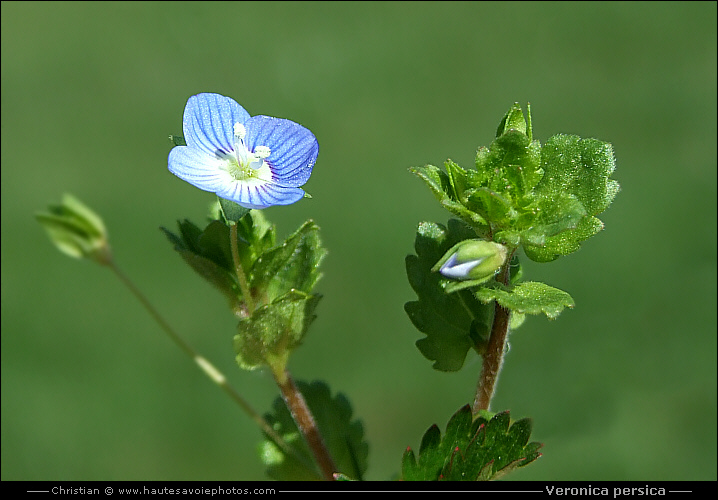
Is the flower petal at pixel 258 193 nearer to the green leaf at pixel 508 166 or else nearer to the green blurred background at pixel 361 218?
the green leaf at pixel 508 166

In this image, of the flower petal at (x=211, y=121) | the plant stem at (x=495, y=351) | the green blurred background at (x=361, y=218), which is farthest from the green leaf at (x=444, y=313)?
the green blurred background at (x=361, y=218)

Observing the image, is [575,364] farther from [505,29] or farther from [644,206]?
[505,29]

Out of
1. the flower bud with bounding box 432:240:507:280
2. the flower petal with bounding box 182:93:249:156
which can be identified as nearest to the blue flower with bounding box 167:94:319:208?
the flower petal with bounding box 182:93:249:156

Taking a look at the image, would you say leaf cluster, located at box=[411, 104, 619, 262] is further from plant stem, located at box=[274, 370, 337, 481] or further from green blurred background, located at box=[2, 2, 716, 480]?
green blurred background, located at box=[2, 2, 716, 480]

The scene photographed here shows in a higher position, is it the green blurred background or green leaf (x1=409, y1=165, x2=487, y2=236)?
the green blurred background
